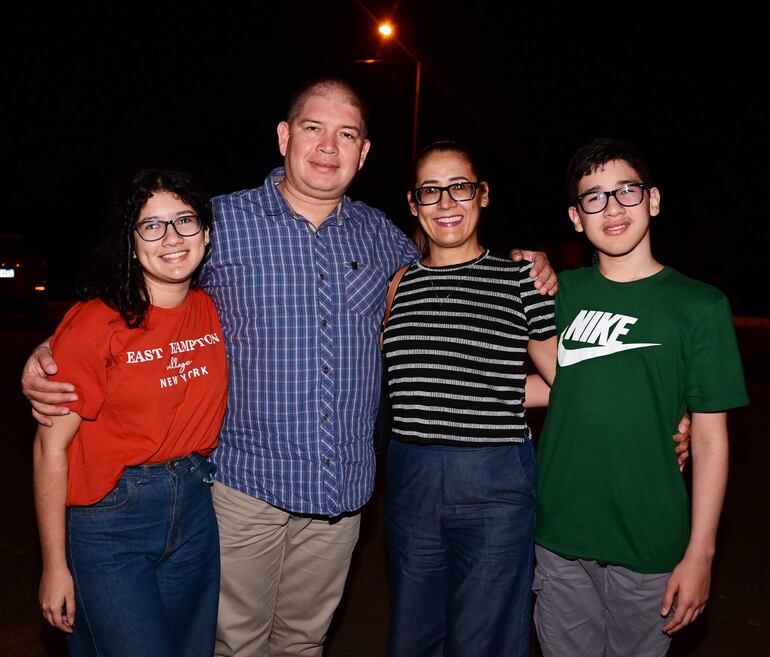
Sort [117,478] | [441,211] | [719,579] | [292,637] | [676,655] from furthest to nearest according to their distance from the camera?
[719,579] → [676,655] → [292,637] → [441,211] → [117,478]

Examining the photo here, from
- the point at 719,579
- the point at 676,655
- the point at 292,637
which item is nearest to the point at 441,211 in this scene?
the point at 292,637

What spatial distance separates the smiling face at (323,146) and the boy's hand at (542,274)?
2.91 ft

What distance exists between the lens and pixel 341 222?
10.6 ft

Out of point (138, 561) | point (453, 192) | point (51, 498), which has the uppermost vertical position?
point (453, 192)

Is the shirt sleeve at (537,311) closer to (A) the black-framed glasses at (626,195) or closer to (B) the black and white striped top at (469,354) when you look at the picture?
(B) the black and white striped top at (469,354)

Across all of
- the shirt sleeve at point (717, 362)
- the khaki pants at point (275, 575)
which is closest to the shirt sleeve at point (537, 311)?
the shirt sleeve at point (717, 362)

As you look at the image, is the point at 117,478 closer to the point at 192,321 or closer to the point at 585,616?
the point at 192,321

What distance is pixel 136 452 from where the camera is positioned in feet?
7.91

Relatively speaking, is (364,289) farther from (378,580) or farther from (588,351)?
(378,580)

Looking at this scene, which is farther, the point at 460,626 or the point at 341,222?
the point at 341,222

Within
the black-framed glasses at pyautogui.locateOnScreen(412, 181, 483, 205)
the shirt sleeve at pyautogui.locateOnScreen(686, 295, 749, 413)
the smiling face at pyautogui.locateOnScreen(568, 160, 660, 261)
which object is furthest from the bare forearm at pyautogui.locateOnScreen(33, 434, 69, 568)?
the shirt sleeve at pyautogui.locateOnScreen(686, 295, 749, 413)

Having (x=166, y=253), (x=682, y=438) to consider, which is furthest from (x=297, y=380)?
(x=682, y=438)

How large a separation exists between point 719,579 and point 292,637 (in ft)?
9.83

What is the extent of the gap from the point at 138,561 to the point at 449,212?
6.01 ft
